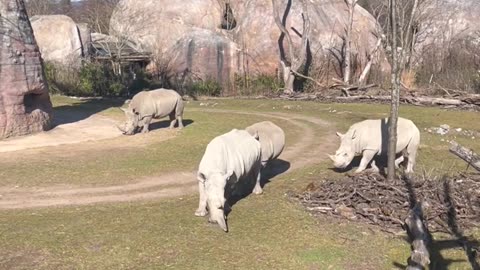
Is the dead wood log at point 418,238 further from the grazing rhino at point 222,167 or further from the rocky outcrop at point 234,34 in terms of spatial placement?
the rocky outcrop at point 234,34

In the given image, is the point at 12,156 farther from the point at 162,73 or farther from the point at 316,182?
the point at 162,73

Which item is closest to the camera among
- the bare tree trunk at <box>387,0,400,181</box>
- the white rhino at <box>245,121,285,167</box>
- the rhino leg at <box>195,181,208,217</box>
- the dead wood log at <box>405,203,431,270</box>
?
the dead wood log at <box>405,203,431,270</box>

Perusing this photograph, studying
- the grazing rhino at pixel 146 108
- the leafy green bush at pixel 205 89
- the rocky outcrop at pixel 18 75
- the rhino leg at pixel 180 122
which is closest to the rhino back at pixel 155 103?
the grazing rhino at pixel 146 108

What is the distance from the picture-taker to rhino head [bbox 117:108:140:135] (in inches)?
843

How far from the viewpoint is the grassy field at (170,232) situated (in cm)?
1015

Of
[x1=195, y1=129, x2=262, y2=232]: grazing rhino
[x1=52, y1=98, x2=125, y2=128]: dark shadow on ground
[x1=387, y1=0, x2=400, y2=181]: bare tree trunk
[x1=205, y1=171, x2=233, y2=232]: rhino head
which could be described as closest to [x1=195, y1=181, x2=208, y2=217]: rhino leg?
[x1=195, y1=129, x2=262, y2=232]: grazing rhino

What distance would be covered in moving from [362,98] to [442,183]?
764 inches

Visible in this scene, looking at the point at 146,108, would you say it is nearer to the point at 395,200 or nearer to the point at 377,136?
the point at 377,136

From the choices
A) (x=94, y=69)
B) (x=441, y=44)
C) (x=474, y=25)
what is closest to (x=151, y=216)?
(x=94, y=69)

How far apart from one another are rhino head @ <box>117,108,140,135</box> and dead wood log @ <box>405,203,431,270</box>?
40.0 feet

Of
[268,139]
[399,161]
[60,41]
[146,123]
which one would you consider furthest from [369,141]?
[60,41]

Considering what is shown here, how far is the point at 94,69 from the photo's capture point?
118 feet

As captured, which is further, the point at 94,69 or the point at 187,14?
the point at 187,14

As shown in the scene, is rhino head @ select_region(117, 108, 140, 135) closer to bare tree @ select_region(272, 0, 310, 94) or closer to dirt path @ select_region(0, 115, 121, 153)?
dirt path @ select_region(0, 115, 121, 153)
